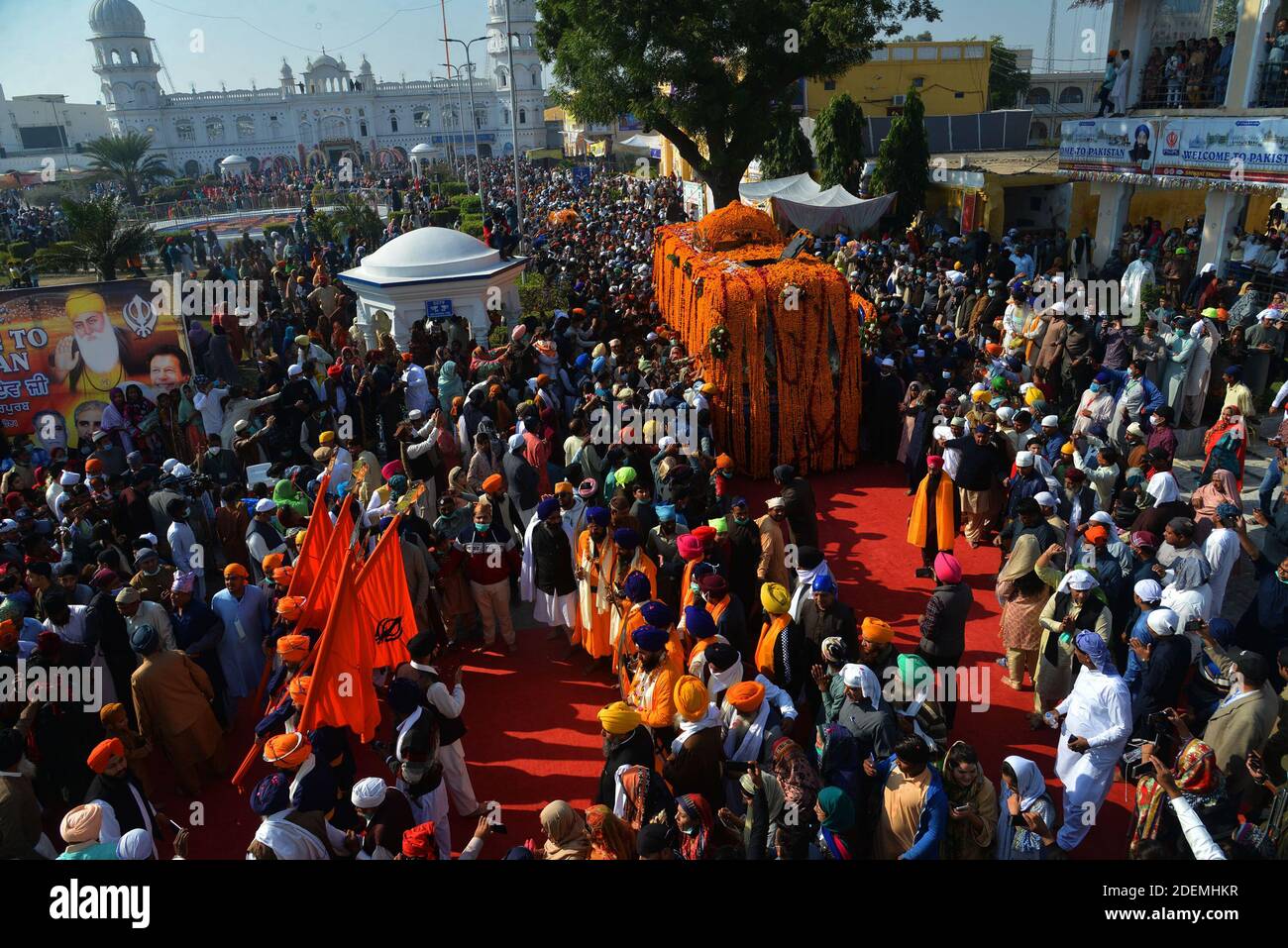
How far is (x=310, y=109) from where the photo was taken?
263 feet

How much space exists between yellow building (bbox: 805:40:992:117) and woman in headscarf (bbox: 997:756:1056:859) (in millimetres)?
32412

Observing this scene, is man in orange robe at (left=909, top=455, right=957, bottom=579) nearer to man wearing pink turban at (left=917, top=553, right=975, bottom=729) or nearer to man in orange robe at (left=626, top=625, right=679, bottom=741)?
man wearing pink turban at (left=917, top=553, right=975, bottom=729)

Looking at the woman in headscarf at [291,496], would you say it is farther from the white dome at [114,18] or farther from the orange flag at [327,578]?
the white dome at [114,18]

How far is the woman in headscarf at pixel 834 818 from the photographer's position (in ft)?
11.7

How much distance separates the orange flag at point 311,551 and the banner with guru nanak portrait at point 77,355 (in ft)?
16.1

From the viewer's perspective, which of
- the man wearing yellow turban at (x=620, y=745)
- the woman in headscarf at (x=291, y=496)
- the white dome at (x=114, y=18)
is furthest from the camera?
the white dome at (x=114, y=18)

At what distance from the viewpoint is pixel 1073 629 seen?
17.1 ft

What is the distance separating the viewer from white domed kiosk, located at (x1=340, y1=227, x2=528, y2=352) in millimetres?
12492

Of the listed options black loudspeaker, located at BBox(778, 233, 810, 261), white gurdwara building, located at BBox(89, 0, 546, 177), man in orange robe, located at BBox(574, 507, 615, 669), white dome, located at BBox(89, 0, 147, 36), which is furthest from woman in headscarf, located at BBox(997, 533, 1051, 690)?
white dome, located at BBox(89, 0, 147, 36)

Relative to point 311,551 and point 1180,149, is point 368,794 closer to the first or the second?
point 311,551

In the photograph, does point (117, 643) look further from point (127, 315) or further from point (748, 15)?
point (748, 15)

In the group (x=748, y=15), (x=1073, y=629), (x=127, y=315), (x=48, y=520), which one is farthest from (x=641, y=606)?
(x=748, y=15)

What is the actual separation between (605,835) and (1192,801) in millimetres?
2487

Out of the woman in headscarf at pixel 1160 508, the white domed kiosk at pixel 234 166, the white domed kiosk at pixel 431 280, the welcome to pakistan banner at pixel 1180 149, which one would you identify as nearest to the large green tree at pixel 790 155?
the welcome to pakistan banner at pixel 1180 149
